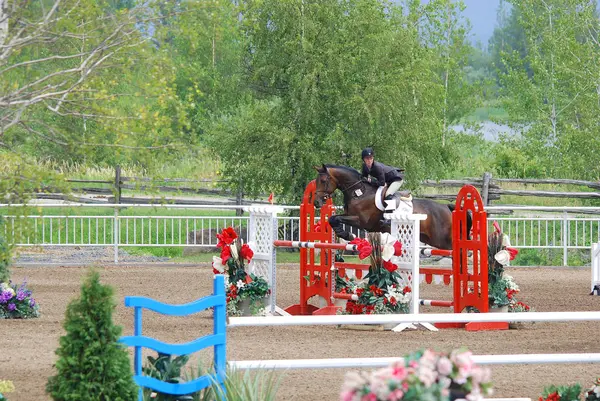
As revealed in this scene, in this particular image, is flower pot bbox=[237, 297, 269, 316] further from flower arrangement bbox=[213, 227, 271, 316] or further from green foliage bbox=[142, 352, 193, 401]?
green foliage bbox=[142, 352, 193, 401]

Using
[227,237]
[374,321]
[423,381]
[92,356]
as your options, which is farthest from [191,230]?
[423,381]

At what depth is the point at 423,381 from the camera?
4223 mm

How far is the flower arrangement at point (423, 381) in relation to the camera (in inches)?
163

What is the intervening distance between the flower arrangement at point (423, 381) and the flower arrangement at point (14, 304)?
28.7ft

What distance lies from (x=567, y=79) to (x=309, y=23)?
10.6 m

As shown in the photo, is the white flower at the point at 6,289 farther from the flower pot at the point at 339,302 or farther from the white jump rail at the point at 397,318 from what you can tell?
the white jump rail at the point at 397,318

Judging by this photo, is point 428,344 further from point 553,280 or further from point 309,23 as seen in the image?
point 309,23

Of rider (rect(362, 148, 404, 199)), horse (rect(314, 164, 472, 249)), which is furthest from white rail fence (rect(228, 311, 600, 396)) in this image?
rider (rect(362, 148, 404, 199))

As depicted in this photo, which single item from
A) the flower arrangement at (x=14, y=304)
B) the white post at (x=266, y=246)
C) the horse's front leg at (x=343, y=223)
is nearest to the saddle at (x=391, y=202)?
the horse's front leg at (x=343, y=223)

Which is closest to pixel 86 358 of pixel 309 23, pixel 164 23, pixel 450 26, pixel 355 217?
pixel 164 23

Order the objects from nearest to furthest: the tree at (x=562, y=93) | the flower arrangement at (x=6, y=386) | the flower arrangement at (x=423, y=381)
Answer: the flower arrangement at (x=423, y=381) → the flower arrangement at (x=6, y=386) → the tree at (x=562, y=93)

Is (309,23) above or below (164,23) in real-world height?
above

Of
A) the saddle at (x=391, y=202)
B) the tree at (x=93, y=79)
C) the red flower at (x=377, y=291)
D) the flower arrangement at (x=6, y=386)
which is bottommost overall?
the flower arrangement at (x=6, y=386)

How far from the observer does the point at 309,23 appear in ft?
71.2
